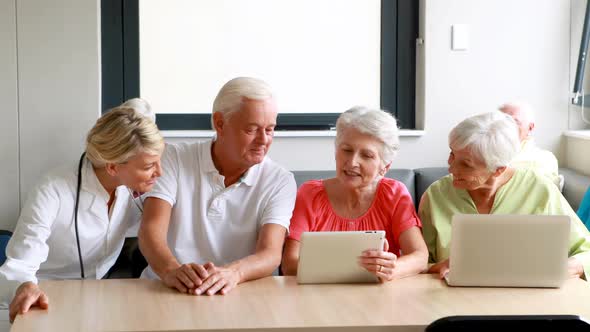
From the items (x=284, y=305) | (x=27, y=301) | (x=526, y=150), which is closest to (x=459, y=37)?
(x=526, y=150)

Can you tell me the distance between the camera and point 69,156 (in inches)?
185

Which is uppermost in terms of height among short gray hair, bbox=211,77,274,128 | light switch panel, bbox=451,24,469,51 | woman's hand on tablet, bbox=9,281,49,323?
light switch panel, bbox=451,24,469,51

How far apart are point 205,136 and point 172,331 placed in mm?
2735

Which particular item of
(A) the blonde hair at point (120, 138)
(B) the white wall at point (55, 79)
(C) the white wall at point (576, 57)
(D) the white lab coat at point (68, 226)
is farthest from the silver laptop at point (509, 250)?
(B) the white wall at point (55, 79)

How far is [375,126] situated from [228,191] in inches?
20.8

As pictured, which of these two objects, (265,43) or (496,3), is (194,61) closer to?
(265,43)

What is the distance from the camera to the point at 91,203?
2.81 meters

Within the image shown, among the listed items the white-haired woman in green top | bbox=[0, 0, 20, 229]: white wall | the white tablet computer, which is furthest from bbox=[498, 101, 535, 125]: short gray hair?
bbox=[0, 0, 20, 229]: white wall

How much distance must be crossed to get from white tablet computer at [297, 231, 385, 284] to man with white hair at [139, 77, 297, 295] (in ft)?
0.89

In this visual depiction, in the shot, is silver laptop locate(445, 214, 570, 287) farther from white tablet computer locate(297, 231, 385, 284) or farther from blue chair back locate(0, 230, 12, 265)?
blue chair back locate(0, 230, 12, 265)

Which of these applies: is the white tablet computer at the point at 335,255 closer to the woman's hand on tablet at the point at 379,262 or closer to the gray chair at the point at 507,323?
the woman's hand on tablet at the point at 379,262

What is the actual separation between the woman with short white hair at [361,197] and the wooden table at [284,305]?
32cm

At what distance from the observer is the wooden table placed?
215cm

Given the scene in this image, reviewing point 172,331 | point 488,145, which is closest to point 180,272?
point 172,331
